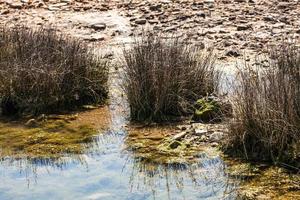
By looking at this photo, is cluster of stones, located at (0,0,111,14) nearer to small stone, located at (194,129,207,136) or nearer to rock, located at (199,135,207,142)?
small stone, located at (194,129,207,136)

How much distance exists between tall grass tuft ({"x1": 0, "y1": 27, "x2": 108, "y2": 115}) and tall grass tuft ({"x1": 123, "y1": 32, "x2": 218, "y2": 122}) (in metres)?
0.71

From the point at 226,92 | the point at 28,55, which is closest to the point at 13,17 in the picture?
the point at 28,55

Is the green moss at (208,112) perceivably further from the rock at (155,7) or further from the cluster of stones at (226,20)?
the rock at (155,7)

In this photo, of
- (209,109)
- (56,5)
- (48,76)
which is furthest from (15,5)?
(209,109)

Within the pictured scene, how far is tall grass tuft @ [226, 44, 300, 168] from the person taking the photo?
6.00 m

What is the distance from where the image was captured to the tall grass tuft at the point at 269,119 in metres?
6.00

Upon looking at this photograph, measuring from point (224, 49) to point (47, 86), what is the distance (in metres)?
3.01

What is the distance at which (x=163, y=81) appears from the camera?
24.7 feet

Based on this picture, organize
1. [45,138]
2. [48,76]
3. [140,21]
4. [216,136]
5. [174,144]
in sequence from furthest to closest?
[140,21] < [48,76] < [45,138] < [216,136] < [174,144]

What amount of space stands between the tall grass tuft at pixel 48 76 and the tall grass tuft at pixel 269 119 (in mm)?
2369

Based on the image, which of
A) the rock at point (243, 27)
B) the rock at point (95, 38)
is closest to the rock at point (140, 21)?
the rock at point (95, 38)

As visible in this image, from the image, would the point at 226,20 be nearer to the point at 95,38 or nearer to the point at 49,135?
the point at 95,38

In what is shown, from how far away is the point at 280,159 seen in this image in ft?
19.6

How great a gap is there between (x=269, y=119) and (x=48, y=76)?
2.97 meters
